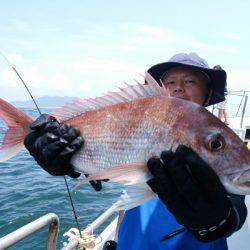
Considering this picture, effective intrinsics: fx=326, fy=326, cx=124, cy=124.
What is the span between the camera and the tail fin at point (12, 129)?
2.70 meters

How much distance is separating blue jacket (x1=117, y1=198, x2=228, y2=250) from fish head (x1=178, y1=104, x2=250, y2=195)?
0.77m

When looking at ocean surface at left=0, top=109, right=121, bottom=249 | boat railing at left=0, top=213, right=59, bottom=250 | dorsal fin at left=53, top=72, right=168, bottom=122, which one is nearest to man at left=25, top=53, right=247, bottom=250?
dorsal fin at left=53, top=72, right=168, bottom=122

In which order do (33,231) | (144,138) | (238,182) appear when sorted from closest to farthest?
(238,182) → (144,138) → (33,231)

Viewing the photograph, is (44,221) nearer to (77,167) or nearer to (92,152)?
(77,167)

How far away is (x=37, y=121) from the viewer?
265 centimetres

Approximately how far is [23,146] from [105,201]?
280 inches

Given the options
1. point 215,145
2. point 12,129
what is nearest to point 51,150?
point 12,129

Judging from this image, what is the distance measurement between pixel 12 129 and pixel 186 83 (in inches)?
64.1

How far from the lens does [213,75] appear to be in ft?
10.2

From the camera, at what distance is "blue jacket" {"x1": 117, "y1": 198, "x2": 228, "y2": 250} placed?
2.37m

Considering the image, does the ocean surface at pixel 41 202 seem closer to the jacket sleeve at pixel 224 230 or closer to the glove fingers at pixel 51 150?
the glove fingers at pixel 51 150

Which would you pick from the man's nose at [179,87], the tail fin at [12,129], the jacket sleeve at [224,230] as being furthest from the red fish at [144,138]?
the man's nose at [179,87]

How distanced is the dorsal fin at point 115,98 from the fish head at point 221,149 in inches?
13.7

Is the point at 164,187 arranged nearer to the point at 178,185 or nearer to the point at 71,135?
the point at 178,185
